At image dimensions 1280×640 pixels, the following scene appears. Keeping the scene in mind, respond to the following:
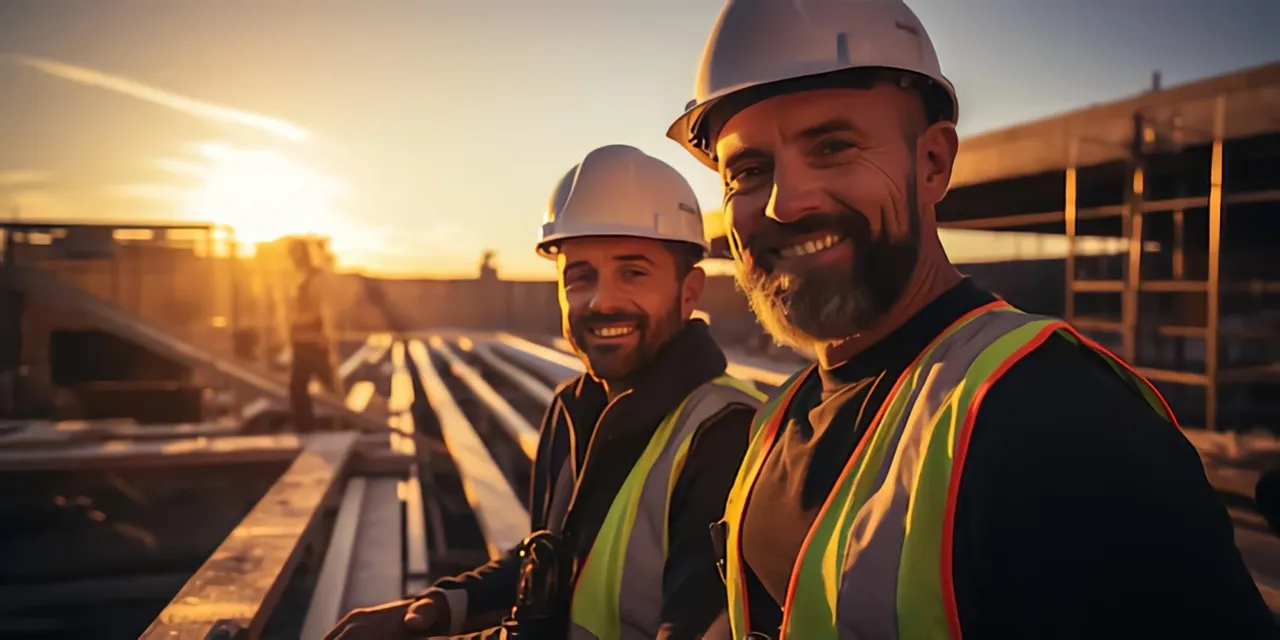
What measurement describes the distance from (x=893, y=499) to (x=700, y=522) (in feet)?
2.91

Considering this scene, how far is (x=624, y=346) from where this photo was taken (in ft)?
7.68

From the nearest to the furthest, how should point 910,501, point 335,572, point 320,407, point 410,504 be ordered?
1. point 910,501
2. point 335,572
3. point 410,504
4. point 320,407

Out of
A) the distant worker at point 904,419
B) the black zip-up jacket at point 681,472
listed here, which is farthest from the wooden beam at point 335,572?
the distant worker at point 904,419

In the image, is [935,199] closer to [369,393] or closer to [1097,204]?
[1097,204]

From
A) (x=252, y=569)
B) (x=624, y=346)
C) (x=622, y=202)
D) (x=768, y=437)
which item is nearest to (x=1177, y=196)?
(x=622, y=202)

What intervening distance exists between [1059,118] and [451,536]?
618 cm

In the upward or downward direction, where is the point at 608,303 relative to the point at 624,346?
upward

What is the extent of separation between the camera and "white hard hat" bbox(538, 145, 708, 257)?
2.42 m

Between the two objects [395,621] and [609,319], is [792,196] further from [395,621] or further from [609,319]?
[395,621]

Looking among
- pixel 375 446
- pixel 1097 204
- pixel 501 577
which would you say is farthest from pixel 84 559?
pixel 1097 204

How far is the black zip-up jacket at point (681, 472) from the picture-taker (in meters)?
1.80

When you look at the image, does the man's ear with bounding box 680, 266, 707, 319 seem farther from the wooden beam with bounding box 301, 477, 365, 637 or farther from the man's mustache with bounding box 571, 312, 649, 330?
the wooden beam with bounding box 301, 477, 365, 637

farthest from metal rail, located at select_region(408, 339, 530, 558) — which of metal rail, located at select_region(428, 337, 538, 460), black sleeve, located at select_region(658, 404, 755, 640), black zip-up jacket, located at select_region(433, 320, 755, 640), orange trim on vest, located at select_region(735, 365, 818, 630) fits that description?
orange trim on vest, located at select_region(735, 365, 818, 630)

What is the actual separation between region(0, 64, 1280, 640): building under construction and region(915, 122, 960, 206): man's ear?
9.18 ft
